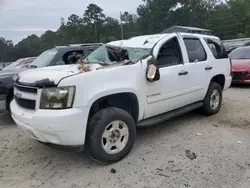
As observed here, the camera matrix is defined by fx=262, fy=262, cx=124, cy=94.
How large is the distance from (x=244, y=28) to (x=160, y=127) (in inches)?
2340

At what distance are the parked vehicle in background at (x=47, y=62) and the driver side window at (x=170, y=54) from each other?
2254 millimetres

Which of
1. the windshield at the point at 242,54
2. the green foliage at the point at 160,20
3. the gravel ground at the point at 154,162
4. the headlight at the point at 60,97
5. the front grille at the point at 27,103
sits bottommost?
the gravel ground at the point at 154,162

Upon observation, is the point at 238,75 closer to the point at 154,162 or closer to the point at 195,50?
the point at 195,50

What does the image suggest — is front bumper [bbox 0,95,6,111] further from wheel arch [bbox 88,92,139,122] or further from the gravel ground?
wheel arch [bbox 88,92,139,122]

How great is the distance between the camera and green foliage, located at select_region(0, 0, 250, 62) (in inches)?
2299

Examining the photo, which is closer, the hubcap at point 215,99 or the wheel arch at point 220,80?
the hubcap at point 215,99

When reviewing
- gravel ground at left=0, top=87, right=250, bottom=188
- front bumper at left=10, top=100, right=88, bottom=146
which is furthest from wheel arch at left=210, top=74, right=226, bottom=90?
front bumper at left=10, top=100, right=88, bottom=146

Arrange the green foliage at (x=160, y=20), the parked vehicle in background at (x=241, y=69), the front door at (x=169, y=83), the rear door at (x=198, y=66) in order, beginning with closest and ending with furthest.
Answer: the front door at (x=169, y=83)
the rear door at (x=198, y=66)
the parked vehicle in background at (x=241, y=69)
the green foliage at (x=160, y=20)

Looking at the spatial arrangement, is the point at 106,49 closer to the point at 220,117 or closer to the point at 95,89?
the point at 95,89

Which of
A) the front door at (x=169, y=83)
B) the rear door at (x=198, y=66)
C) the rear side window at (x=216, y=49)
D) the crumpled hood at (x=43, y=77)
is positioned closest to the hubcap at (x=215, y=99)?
the rear door at (x=198, y=66)

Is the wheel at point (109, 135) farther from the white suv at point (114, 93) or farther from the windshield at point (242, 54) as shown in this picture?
the windshield at point (242, 54)

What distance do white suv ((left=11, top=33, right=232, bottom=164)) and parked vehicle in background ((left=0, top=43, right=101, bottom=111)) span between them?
1.56 metres

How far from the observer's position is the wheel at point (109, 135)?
3.37 meters

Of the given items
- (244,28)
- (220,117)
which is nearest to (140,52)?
(220,117)
